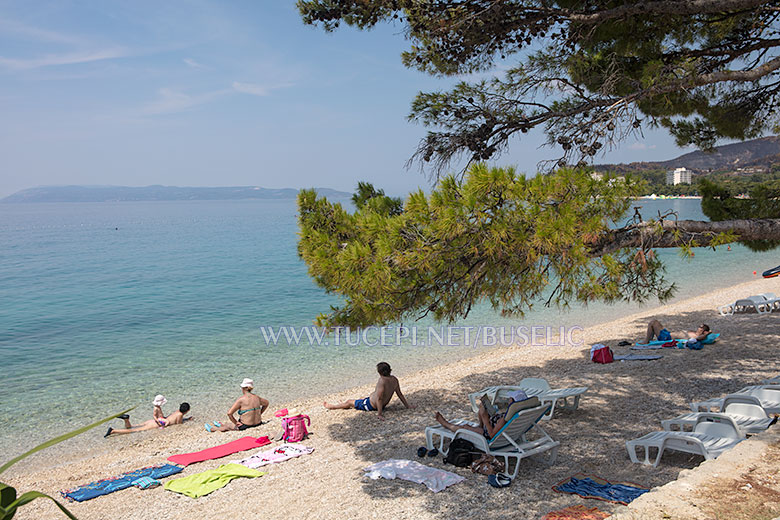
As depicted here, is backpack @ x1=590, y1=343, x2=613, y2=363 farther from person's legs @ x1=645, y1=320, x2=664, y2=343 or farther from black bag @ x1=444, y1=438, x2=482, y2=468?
black bag @ x1=444, y1=438, x2=482, y2=468

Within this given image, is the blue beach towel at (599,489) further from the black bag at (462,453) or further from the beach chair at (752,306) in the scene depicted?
the beach chair at (752,306)

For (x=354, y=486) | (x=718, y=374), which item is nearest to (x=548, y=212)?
(x=354, y=486)

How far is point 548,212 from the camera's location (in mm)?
4586

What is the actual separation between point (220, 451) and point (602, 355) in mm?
6679

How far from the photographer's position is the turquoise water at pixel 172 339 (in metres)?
11.4

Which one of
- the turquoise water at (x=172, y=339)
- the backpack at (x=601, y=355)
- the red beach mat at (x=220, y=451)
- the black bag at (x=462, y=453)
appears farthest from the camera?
the turquoise water at (x=172, y=339)

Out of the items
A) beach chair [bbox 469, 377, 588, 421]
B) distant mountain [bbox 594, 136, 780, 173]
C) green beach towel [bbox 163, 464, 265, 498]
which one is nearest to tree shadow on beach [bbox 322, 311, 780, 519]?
beach chair [bbox 469, 377, 588, 421]

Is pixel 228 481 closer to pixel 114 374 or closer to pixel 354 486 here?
pixel 354 486

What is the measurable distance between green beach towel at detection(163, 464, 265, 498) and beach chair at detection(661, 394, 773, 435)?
4.40 metres

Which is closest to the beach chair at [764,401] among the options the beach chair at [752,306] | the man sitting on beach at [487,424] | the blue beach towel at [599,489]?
the blue beach towel at [599,489]

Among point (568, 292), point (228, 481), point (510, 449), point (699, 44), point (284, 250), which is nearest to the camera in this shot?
point (568, 292)

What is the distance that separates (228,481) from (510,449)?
2992 millimetres

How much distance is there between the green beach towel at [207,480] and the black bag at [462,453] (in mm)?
2104

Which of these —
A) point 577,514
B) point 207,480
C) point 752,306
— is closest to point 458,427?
point 577,514
